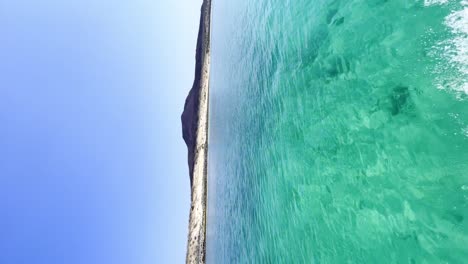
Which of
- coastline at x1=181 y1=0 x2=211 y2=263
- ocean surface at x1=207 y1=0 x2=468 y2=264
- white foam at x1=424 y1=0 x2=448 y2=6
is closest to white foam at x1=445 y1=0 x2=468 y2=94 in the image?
ocean surface at x1=207 y1=0 x2=468 y2=264

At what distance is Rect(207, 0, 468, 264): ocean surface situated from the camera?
262cm

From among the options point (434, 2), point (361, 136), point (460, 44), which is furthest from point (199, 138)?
point (460, 44)

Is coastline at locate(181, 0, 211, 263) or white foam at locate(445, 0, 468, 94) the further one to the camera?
coastline at locate(181, 0, 211, 263)

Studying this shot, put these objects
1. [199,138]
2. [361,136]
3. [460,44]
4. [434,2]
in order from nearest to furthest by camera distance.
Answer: [460,44] < [434,2] < [361,136] < [199,138]

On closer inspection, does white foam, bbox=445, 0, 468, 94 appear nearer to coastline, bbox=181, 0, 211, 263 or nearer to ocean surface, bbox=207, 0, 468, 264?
ocean surface, bbox=207, 0, 468, 264

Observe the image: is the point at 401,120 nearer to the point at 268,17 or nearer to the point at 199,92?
the point at 268,17

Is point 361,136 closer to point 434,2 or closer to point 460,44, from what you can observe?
point 460,44

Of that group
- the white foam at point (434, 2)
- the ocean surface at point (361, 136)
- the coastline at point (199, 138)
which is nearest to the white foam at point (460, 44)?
the ocean surface at point (361, 136)

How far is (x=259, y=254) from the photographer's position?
→ 20.3 ft

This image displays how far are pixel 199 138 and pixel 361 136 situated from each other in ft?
41.2

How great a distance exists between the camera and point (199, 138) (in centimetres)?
1573

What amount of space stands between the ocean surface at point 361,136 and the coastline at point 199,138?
559 cm

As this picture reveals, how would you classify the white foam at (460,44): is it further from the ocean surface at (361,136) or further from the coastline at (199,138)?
the coastline at (199,138)

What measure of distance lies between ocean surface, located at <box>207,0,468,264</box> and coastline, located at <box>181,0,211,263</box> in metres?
5.59
